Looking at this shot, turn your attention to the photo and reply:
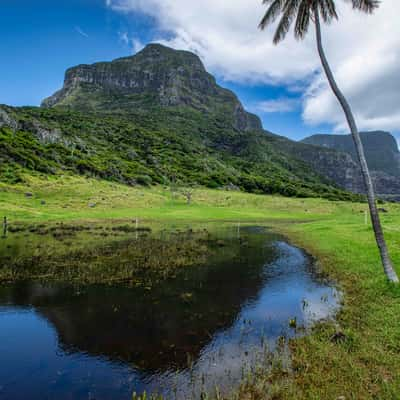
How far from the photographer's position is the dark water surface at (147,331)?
356 inches

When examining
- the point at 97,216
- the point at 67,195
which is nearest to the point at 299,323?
the point at 97,216

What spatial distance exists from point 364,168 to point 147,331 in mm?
15668

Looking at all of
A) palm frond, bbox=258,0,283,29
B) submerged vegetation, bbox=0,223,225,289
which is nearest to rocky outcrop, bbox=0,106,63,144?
submerged vegetation, bbox=0,223,225,289

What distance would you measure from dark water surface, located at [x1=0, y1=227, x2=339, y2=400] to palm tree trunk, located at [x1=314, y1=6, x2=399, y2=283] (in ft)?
11.5

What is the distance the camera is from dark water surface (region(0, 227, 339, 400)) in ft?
29.7

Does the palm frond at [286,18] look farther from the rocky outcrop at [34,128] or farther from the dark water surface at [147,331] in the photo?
the rocky outcrop at [34,128]

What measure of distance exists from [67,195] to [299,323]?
292 feet

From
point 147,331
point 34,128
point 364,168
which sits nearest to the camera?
point 147,331

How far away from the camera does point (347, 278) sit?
2016 cm

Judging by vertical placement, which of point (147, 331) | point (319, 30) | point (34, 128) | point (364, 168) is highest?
point (34, 128)

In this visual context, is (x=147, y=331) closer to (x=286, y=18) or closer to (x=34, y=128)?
(x=286, y=18)

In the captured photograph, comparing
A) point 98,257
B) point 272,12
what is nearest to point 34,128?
point 98,257

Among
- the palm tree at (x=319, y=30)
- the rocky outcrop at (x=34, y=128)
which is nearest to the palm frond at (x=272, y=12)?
the palm tree at (x=319, y=30)

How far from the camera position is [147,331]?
12.4 metres
